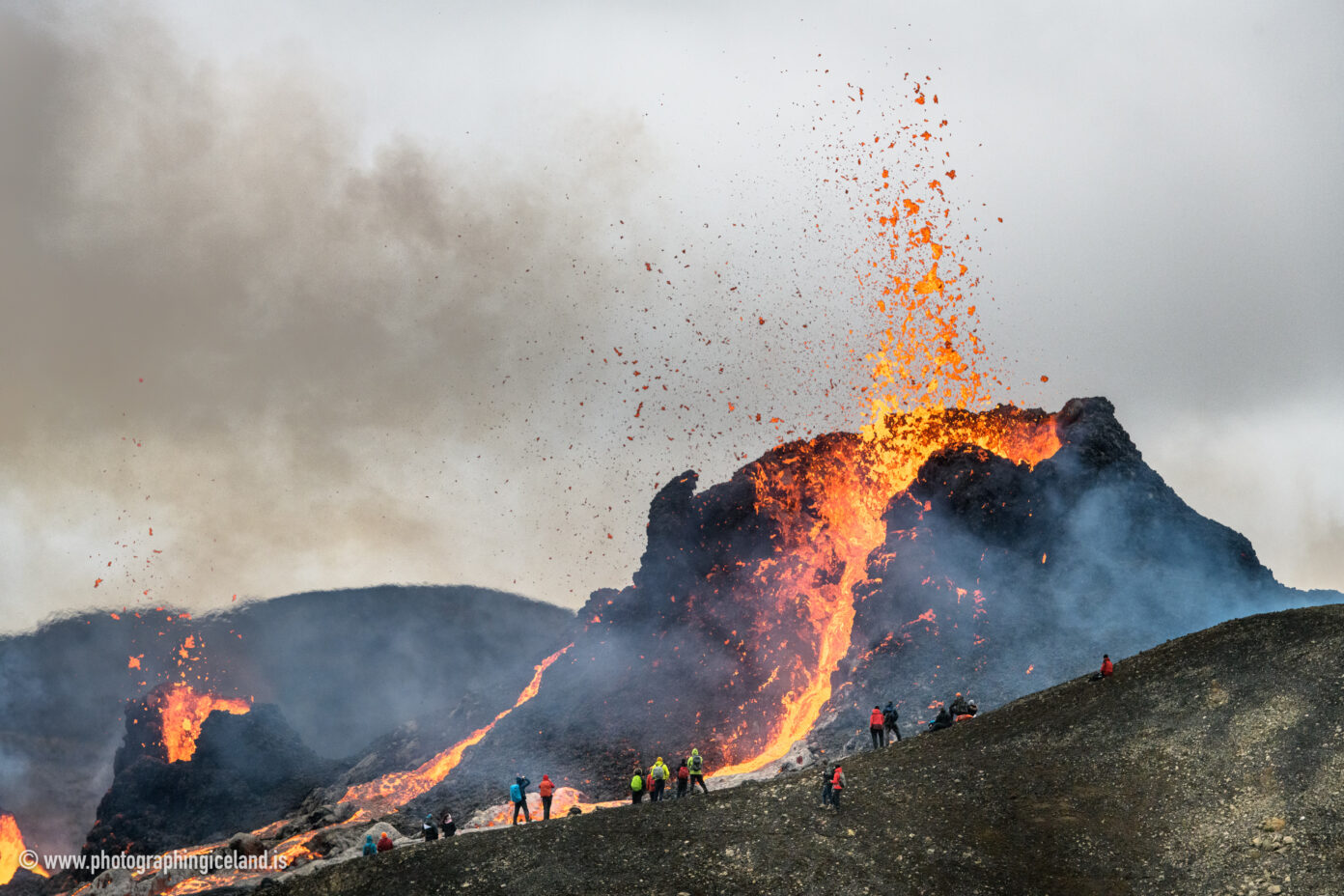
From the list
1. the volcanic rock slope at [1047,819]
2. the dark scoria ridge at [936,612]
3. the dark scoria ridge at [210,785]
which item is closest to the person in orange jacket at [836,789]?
the volcanic rock slope at [1047,819]

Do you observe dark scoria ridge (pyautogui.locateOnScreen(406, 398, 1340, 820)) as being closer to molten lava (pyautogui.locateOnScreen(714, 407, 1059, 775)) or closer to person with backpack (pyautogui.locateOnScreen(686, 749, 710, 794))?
molten lava (pyautogui.locateOnScreen(714, 407, 1059, 775))

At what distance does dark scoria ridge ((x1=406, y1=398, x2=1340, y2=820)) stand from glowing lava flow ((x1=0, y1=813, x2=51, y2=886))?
5459 cm

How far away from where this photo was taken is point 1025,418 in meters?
90.1

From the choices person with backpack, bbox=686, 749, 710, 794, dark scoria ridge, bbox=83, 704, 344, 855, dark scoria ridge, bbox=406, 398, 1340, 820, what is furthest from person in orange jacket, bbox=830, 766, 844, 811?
dark scoria ridge, bbox=83, 704, 344, 855

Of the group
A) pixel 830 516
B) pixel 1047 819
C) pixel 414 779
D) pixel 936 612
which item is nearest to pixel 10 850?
pixel 414 779

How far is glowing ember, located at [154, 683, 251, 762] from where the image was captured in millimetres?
99812

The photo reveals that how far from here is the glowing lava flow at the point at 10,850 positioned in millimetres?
102062

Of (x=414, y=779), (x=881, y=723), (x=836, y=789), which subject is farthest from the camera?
(x=414, y=779)

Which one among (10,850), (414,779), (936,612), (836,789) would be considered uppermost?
(936,612)

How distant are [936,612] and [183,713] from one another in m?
74.0

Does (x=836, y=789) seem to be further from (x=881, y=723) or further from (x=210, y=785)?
(x=210, y=785)

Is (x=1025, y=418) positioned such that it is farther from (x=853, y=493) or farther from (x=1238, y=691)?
(x=1238, y=691)

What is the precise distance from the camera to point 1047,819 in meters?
36.2

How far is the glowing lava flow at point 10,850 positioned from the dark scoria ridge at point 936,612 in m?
54.6
